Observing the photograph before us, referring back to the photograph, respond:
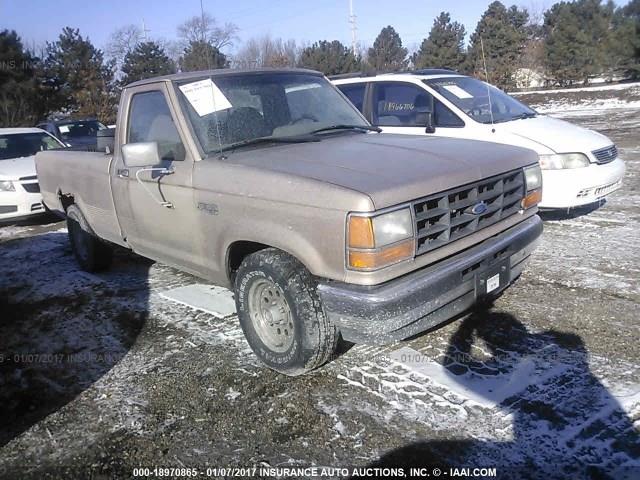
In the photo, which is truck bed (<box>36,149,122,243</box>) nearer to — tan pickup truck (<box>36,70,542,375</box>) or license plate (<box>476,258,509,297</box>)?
tan pickup truck (<box>36,70,542,375</box>)

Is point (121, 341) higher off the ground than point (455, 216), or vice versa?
point (455, 216)

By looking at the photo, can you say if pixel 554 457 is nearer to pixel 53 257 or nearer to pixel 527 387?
pixel 527 387

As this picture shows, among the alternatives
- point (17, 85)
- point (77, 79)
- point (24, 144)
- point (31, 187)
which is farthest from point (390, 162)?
point (77, 79)

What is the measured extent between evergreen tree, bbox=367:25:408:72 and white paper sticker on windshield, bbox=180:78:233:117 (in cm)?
4853

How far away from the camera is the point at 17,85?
27.8 m

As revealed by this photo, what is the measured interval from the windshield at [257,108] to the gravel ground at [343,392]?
1.58 m

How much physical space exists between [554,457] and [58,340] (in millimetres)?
3811

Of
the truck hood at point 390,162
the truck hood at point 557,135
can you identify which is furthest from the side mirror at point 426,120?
the truck hood at point 390,162

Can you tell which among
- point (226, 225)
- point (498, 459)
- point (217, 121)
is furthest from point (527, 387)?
point (217, 121)

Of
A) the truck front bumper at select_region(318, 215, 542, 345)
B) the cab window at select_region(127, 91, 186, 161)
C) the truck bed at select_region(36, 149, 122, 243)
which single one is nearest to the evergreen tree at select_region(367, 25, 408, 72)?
the truck bed at select_region(36, 149, 122, 243)

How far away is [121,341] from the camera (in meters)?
4.35

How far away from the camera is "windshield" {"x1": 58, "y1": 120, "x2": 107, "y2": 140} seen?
44.0ft

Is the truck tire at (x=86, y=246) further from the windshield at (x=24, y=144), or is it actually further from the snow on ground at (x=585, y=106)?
the snow on ground at (x=585, y=106)

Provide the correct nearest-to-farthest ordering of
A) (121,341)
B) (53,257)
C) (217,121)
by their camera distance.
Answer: (217,121)
(121,341)
(53,257)
